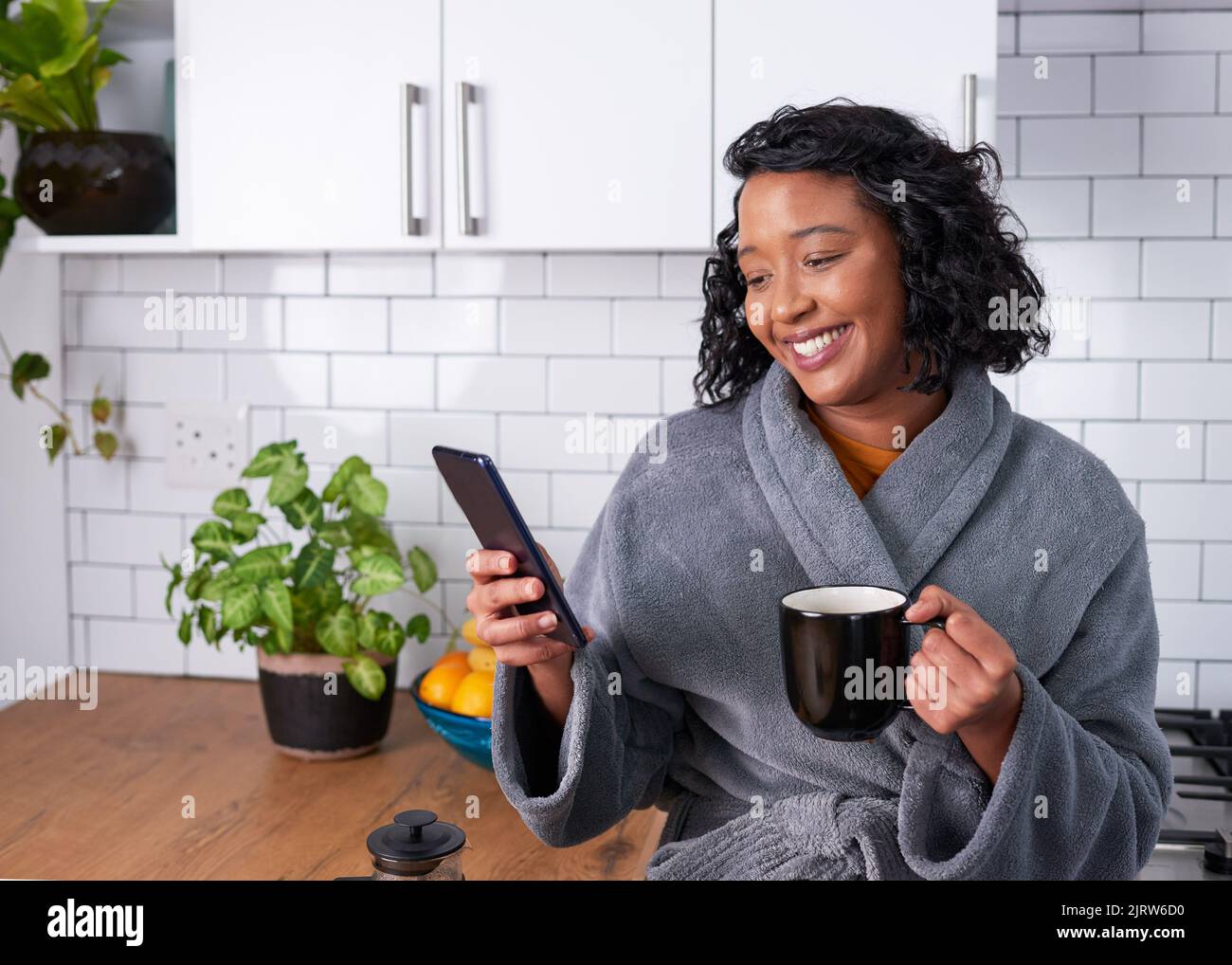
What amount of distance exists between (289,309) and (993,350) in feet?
4.09

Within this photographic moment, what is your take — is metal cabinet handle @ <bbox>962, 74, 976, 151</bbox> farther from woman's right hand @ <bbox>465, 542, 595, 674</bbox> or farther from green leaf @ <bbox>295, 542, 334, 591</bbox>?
green leaf @ <bbox>295, 542, 334, 591</bbox>

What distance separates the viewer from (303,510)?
5.86 ft

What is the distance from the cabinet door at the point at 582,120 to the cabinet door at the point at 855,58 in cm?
4

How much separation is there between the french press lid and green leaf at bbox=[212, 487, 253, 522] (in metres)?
0.91

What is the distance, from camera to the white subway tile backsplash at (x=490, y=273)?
196cm

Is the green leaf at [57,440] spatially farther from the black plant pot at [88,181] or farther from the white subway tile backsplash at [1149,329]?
the white subway tile backsplash at [1149,329]

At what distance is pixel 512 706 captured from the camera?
3.63 feet

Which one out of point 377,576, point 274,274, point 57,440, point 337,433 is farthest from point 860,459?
point 57,440

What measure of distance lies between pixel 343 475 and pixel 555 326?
425 millimetres

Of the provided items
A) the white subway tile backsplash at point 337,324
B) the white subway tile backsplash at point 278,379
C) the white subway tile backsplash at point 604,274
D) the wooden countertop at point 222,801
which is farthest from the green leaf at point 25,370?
the white subway tile backsplash at point 604,274

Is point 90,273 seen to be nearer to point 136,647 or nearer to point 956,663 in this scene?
point 136,647

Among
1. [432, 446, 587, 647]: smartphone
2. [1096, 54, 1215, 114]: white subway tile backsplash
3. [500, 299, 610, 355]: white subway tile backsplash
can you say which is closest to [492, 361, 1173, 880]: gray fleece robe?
[432, 446, 587, 647]: smartphone
